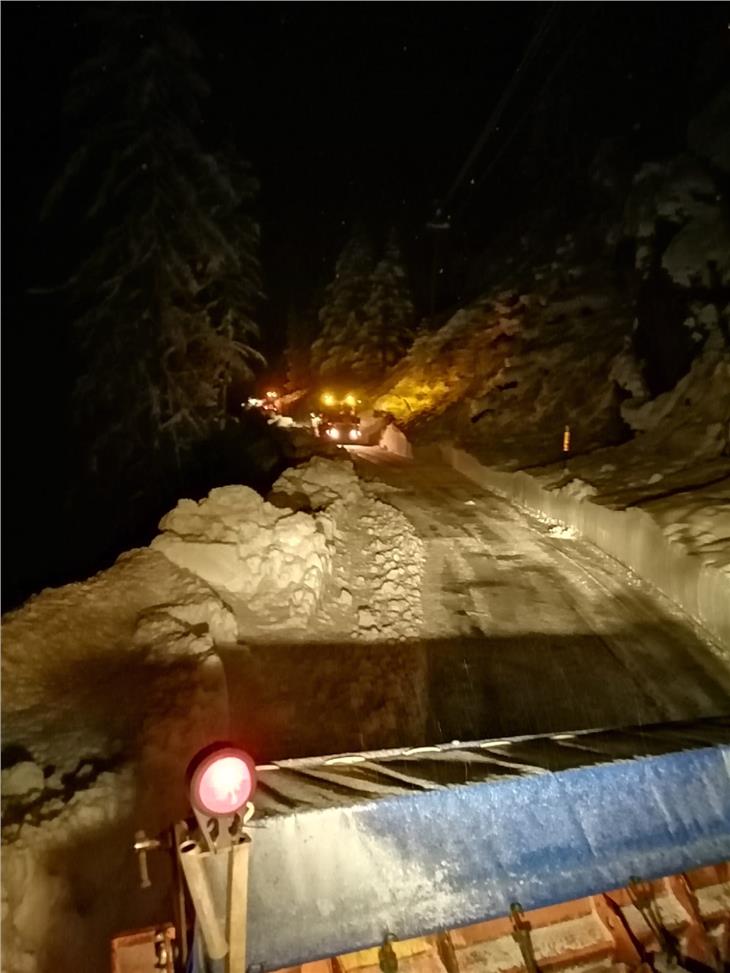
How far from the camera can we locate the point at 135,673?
7656 millimetres

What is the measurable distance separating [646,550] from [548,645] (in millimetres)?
3715

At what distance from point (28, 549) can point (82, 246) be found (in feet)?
49.6

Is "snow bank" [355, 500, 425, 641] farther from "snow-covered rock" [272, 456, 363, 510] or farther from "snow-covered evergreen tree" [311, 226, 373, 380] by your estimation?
"snow-covered evergreen tree" [311, 226, 373, 380]

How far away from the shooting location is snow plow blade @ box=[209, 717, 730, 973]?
333 cm

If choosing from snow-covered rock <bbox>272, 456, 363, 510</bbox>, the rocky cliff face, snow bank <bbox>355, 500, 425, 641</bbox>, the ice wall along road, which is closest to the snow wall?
the ice wall along road

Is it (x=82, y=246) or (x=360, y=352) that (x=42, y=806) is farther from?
(x=360, y=352)

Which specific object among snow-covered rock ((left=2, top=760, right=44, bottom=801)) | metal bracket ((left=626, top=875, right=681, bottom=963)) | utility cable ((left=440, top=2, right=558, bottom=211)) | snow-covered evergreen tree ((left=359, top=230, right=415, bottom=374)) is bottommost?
metal bracket ((left=626, top=875, right=681, bottom=963))

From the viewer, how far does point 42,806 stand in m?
5.77

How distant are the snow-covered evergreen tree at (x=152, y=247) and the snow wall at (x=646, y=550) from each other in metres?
11.5

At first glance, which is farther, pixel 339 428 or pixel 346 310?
pixel 346 310

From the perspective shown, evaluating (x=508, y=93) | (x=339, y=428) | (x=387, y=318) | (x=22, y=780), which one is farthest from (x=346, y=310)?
(x=22, y=780)

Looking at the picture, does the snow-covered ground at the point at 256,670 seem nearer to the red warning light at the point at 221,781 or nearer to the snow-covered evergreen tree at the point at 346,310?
the red warning light at the point at 221,781

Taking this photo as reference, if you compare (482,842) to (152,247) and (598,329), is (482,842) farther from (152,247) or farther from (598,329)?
(598,329)

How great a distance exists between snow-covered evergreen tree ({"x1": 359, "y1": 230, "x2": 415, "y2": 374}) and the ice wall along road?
41181mm
